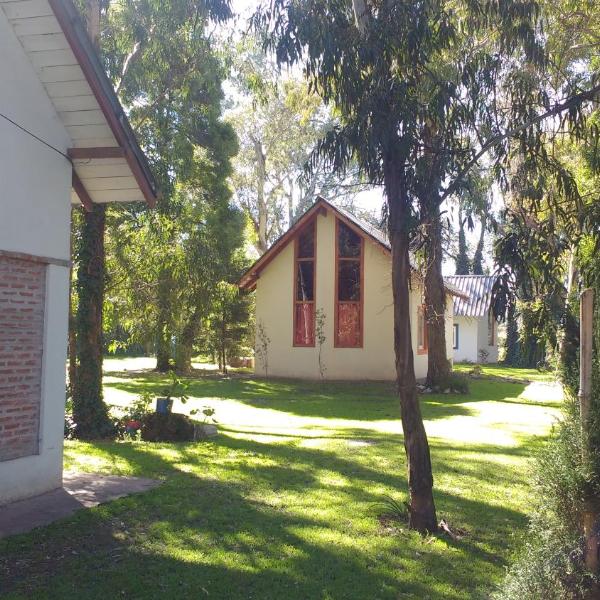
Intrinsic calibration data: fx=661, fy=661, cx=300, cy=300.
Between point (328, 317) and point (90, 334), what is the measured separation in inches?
470

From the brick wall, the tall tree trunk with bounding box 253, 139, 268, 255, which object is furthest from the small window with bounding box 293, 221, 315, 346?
the brick wall

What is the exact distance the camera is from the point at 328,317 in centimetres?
2245

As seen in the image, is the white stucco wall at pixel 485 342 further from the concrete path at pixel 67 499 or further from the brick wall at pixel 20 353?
the brick wall at pixel 20 353

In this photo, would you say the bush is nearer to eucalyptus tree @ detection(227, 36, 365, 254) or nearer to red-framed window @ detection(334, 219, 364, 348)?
red-framed window @ detection(334, 219, 364, 348)

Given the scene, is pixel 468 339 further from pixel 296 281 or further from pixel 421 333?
pixel 296 281

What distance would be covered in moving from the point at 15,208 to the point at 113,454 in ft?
14.0

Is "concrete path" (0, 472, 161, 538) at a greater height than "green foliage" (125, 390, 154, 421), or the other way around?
"green foliage" (125, 390, 154, 421)

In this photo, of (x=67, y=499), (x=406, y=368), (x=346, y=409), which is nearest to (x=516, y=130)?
(x=406, y=368)

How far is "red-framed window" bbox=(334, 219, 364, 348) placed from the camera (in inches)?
877

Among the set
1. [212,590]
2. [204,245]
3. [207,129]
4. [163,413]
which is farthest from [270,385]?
[212,590]

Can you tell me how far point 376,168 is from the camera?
645cm

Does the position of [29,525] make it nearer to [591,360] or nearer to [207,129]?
[591,360]

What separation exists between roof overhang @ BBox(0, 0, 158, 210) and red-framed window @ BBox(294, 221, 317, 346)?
47.6ft

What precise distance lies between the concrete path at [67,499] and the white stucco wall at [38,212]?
0.18 meters
